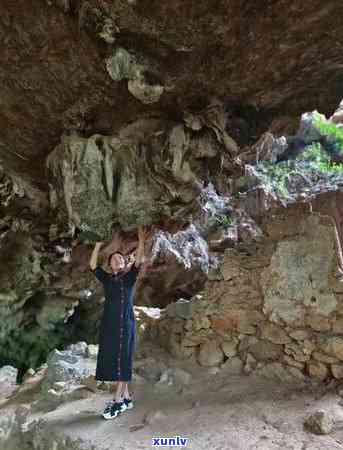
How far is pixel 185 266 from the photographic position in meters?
8.36

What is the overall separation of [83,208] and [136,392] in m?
2.01

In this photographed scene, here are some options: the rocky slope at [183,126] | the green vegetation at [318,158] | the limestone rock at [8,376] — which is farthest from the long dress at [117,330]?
the green vegetation at [318,158]

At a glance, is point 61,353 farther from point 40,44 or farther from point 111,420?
point 40,44

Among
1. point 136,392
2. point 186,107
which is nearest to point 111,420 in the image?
point 136,392

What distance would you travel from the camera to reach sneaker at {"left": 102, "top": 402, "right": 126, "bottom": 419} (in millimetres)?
3178

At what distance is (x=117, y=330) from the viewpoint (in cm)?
326

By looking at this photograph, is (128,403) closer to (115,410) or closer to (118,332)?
(115,410)

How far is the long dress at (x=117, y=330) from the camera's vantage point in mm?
3201

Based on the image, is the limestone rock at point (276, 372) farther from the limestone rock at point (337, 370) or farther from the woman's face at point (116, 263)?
the woman's face at point (116, 263)

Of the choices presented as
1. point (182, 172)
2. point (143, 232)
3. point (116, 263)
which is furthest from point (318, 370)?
point (182, 172)

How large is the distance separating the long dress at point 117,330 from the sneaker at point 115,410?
25cm

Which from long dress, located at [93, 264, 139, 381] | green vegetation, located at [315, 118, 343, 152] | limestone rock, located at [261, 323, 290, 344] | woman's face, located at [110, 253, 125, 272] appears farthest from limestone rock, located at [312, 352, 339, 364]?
green vegetation, located at [315, 118, 343, 152]

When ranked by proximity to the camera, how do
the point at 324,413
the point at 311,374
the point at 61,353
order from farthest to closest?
the point at 61,353
the point at 311,374
the point at 324,413

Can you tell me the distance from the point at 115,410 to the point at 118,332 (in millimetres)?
663
